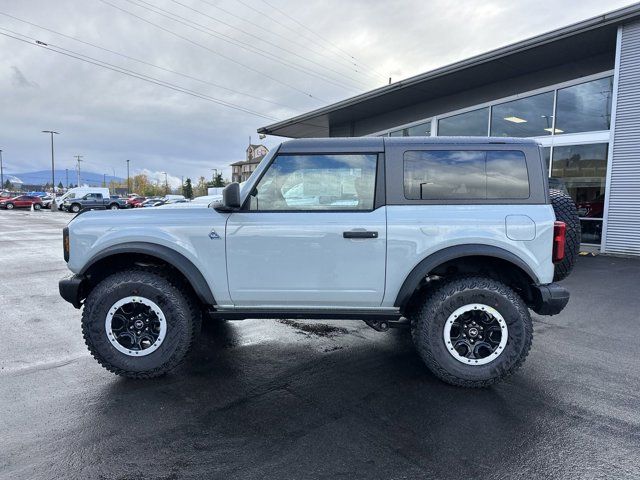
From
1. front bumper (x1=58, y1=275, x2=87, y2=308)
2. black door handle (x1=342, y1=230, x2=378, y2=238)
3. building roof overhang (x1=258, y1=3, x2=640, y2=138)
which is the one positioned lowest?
front bumper (x1=58, y1=275, x2=87, y2=308)

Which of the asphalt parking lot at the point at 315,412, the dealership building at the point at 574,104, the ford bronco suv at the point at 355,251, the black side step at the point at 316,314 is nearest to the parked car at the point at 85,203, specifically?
the dealership building at the point at 574,104

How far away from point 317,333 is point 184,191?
83.2m

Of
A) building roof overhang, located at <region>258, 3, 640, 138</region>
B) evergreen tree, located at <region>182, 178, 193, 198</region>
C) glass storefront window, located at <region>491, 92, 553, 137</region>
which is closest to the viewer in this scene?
building roof overhang, located at <region>258, 3, 640, 138</region>

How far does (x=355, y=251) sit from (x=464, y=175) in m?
1.17

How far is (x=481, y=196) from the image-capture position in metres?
3.39

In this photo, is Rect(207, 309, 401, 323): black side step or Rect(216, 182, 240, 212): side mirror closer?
Rect(216, 182, 240, 212): side mirror

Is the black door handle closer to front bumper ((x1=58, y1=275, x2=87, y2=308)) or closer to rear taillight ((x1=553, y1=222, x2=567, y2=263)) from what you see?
rear taillight ((x1=553, y1=222, x2=567, y2=263))

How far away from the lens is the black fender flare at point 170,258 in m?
3.37

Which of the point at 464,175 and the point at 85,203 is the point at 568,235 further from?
the point at 85,203

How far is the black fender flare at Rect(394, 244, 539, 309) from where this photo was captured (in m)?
3.27

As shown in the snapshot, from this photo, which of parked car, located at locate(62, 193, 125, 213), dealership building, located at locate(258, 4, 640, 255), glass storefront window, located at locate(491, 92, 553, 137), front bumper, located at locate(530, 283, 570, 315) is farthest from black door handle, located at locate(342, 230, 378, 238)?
parked car, located at locate(62, 193, 125, 213)

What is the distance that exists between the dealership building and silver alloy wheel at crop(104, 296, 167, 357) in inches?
334

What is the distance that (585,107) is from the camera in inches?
439

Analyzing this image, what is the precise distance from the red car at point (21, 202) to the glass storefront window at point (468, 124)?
38.8 meters
